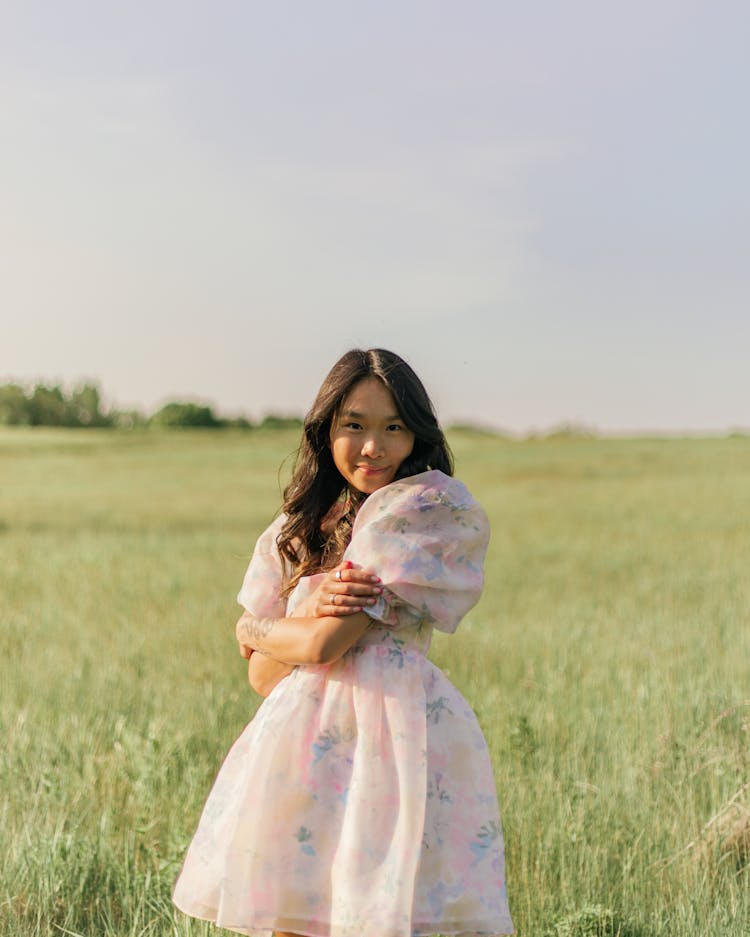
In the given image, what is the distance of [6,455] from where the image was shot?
30516 millimetres

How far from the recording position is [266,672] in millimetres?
2809

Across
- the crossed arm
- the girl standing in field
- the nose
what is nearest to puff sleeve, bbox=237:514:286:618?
the girl standing in field

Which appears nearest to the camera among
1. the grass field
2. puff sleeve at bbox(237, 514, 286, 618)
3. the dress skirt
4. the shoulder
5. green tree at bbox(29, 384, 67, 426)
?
the dress skirt

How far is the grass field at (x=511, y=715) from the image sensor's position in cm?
388

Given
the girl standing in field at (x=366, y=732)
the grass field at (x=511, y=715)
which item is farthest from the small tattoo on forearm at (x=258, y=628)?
the grass field at (x=511, y=715)

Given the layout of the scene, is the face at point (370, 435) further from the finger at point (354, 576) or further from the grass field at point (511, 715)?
the grass field at point (511, 715)

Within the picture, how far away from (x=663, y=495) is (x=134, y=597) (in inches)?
520

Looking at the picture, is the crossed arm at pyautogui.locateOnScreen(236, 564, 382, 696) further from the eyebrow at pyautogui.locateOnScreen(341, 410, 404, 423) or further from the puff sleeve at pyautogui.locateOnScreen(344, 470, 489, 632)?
the eyebrow at pyautogui.locateOnScreen(341, 410, 404, 423)

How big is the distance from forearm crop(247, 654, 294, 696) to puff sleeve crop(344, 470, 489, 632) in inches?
12.2

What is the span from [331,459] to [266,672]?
610 millimetres

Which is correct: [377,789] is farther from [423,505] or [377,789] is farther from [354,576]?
[423,505]

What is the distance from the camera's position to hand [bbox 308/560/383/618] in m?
A: 2.63

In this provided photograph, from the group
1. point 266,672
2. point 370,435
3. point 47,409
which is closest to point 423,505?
point 370,435

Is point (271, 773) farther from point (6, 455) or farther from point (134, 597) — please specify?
point (6, 455)
